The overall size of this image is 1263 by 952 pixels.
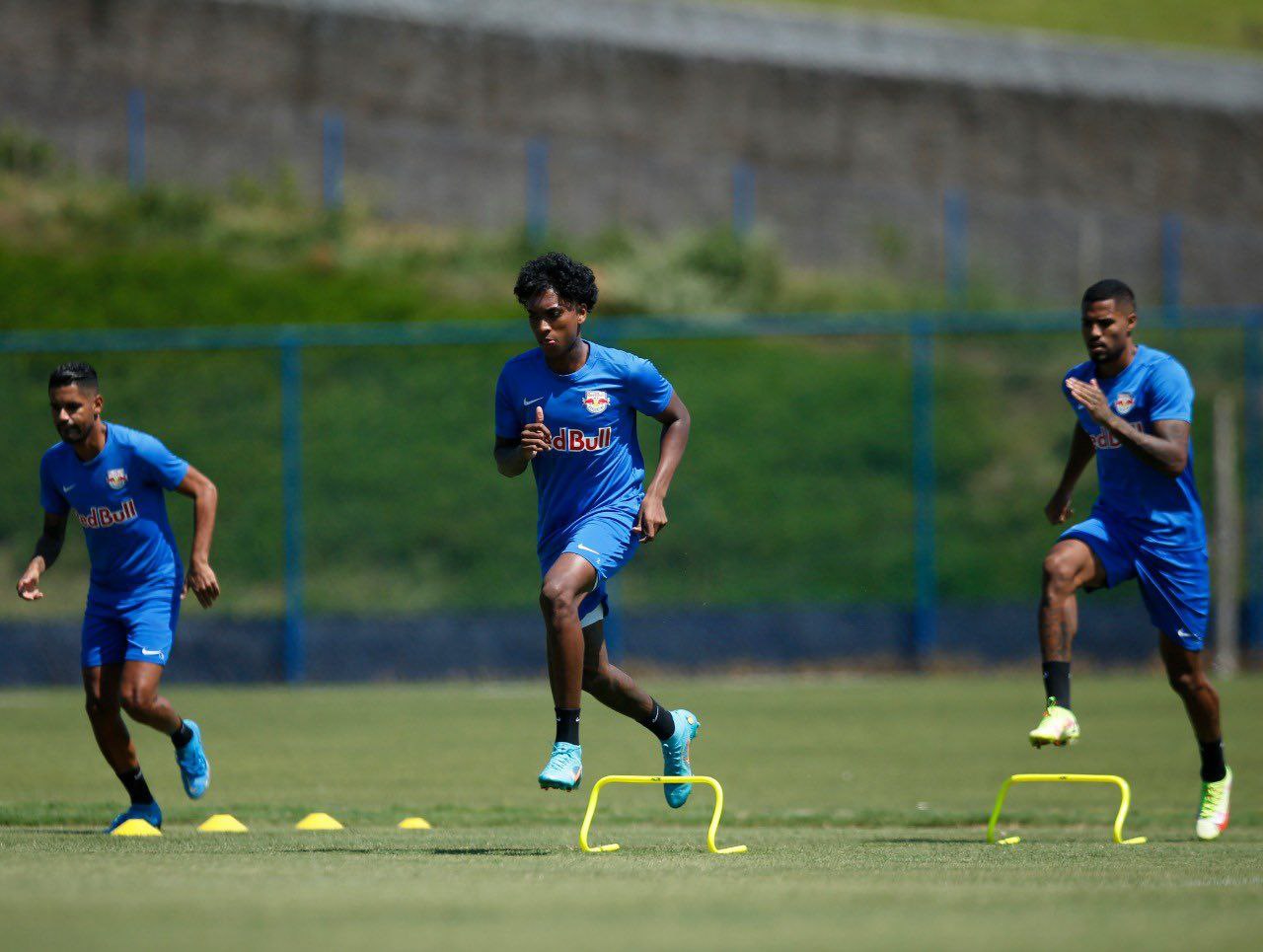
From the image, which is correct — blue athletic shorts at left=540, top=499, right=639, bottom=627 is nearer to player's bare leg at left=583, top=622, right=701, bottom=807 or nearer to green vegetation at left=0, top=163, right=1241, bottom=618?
player's bare leg at left=583, top=622, right=701, bottom=807

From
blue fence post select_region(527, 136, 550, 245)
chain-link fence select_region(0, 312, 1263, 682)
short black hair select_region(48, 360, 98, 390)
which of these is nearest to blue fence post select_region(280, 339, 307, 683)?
chain-link fence select_region(0, 312, 1263, 682)

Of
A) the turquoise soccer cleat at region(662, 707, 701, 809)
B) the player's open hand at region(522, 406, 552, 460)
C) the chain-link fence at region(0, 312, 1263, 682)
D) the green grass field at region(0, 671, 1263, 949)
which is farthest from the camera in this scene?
the chain-link fence at region(0, 312, 1263, 682)

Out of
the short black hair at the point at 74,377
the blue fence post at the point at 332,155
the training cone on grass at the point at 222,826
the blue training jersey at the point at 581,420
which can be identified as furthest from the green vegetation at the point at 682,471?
the blue training jersey at the point at 581,420

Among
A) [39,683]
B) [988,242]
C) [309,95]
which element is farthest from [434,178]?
[39,683]

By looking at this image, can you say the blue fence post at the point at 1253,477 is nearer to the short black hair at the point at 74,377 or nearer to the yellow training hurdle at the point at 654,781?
the yellow training hurdle at the point at 654,781

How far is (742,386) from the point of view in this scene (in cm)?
1806

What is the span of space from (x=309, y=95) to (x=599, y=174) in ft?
15.1

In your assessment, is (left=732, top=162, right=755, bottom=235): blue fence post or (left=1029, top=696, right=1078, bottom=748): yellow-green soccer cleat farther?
(left=732, top=162, right=755, bottom=235): blue fence post

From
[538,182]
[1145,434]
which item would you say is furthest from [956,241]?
[1145,434]

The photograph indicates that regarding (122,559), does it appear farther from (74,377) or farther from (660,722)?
(660,722)

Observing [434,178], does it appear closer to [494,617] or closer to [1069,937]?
[494,617]

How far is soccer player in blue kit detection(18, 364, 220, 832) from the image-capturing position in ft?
27.5

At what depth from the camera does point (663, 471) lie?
7582 millimetres

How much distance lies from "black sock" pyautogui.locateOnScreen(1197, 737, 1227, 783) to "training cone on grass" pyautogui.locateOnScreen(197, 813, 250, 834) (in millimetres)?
4268
